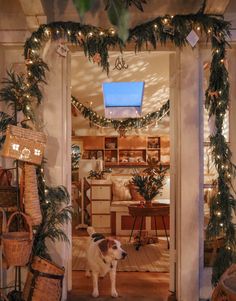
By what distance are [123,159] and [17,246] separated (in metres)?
6.32

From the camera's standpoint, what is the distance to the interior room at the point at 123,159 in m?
5.25

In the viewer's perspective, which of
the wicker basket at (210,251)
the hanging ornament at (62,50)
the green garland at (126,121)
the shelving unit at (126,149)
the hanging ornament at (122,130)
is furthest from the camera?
the shelving unit at (126,149)

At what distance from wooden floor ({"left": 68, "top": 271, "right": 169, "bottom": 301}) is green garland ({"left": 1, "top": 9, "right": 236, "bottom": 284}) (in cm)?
84

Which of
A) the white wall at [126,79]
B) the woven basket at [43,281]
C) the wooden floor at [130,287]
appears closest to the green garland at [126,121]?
the white wall at [126,79]

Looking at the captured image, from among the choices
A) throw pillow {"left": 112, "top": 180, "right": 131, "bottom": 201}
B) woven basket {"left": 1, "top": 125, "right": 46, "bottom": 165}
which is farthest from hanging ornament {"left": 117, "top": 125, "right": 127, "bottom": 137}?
woven basket {"left": 1, "top": 125, "right": 46, "bottom": 165}

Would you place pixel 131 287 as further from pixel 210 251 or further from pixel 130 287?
pixel 210 251

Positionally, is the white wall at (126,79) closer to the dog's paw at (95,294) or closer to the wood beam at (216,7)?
the wood beam at (216,7)

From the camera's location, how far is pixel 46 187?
3158 millimetres

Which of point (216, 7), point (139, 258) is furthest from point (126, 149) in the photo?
point (216, 7)

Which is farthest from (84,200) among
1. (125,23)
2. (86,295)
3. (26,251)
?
(125,23)

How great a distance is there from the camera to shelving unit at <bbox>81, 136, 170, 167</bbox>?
28.7 ft

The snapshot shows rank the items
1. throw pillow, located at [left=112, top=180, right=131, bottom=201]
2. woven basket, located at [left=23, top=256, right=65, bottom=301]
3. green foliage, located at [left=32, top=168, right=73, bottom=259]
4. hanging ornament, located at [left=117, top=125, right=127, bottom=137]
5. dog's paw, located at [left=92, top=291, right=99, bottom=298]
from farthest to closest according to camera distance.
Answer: hanging ornament, located at [left=117, top=125, right=127, bottom=137] < throw pillow, located at [left=112, top=180, right=131, bottom=201] < dog's paw, located at [left=92, top=291, right=99, bottom=298] < green foliage, located at [left=32, top=168, right=73, bottom=259] < woven basket, located at [left=23, top=256, right=65, bottom=301]

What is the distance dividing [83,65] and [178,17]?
2.87 metres

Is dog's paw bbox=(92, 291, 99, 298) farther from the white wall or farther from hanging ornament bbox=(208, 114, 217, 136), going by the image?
the white wall
